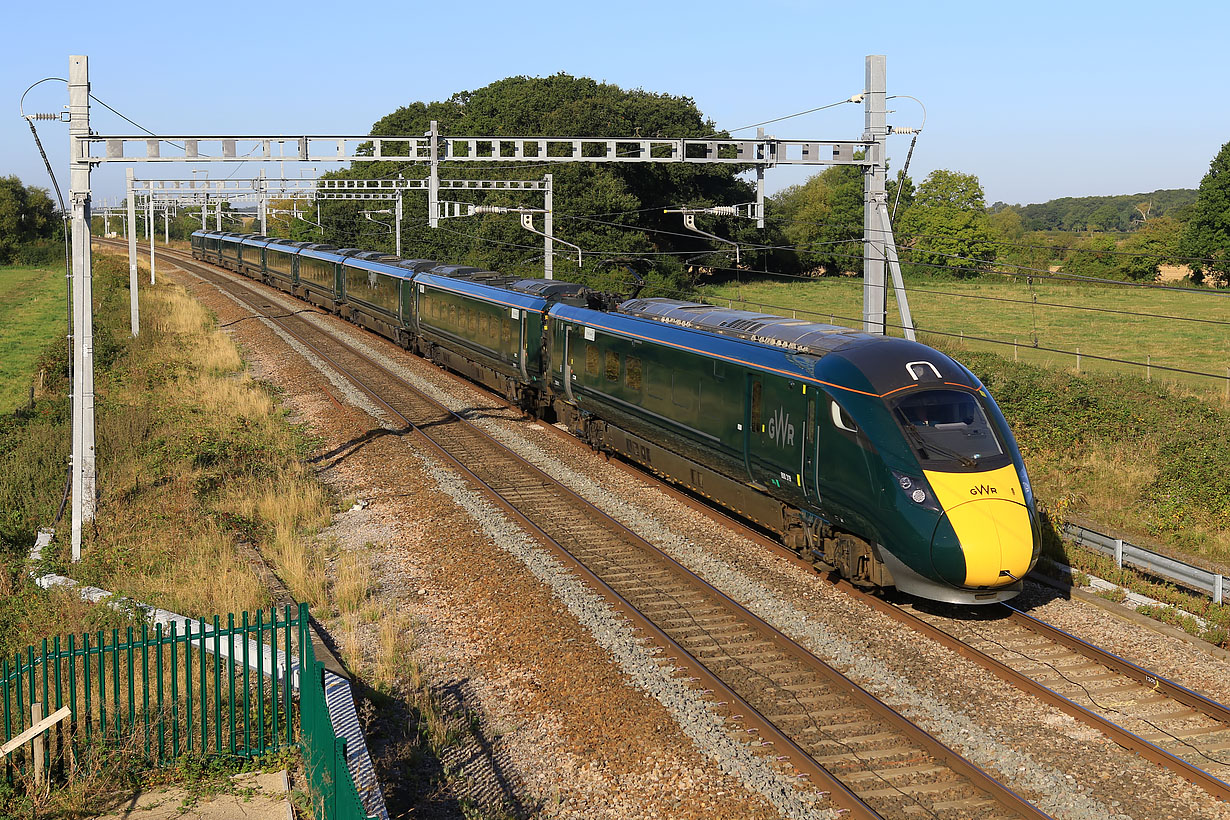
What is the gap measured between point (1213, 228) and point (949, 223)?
2210 cm

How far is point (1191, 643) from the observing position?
466 inches

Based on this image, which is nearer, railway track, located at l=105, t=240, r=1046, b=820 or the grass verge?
railway track, located at l=105, t=240, r=1046, b=820

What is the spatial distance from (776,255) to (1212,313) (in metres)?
38.2

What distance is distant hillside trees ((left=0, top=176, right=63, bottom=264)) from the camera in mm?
105312

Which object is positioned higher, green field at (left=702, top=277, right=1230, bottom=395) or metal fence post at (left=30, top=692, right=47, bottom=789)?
green field at (left=702, top=277, right=1230, bottom=395)

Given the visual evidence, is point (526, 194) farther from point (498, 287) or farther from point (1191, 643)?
point (1191, 643)

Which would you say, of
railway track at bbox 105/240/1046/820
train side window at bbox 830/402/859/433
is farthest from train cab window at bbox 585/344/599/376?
train side window at bbox 830/402/859/433

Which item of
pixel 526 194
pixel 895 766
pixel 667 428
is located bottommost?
pixel 895 766

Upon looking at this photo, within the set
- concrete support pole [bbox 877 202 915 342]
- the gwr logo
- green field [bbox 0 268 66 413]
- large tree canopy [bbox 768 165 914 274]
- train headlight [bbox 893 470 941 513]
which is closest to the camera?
train headlight [bbox 893 470 941 513]

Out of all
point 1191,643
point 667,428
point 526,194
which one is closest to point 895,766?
point 1191,643

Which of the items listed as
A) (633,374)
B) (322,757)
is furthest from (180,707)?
(633,374)

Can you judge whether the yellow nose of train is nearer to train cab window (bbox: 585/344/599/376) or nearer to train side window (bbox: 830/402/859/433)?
train side window (bbox: 830/402/859/433)

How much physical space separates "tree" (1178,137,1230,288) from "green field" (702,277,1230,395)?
5020 mm

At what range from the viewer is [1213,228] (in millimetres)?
75188
